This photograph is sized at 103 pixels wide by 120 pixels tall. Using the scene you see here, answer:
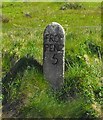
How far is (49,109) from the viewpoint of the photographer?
1298 cm

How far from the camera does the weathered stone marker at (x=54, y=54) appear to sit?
14016mm

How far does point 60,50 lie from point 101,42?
15.3 ft

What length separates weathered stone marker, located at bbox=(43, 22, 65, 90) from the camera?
46.0ft

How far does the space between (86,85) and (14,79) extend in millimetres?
2086

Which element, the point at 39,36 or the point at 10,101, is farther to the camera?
the point at 39,36

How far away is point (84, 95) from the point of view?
44.3 ft

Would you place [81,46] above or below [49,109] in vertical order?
above

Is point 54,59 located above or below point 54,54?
below

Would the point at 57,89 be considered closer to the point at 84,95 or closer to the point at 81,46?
the point at 84,95

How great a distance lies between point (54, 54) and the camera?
1409 centimetres

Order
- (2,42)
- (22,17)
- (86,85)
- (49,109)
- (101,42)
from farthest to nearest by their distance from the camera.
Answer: (22,17), (2,42), (101,42), (86,85), (49,109)

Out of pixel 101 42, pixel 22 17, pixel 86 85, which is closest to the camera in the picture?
pixel 86 85

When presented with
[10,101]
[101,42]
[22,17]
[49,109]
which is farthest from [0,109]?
[22,17]

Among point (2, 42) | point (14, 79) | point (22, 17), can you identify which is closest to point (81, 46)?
point (14, 79)
